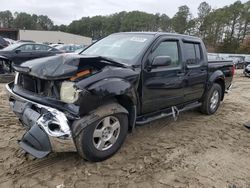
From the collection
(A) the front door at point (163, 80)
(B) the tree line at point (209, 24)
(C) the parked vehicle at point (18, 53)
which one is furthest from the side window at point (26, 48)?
(B) the tree line at point (209, 24)

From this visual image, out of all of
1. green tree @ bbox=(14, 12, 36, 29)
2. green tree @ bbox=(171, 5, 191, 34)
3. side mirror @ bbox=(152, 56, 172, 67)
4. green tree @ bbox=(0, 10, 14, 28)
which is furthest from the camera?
green tree @ bbox=(0, 10, 14, 28)

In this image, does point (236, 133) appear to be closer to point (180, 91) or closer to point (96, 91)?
point (180, 91)

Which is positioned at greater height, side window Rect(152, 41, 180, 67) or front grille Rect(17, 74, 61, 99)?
side window Rect(152, 41, 180, 67)

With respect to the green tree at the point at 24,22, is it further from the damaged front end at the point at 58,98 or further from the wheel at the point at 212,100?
the damaged front end at the point at 58,98

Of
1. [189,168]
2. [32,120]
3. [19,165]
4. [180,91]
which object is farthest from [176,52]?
[19,165]

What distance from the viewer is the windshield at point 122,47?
172 inches

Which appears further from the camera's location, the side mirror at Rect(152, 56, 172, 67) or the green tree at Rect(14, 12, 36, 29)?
the green tree at Rect(14, 12, 36, 29)

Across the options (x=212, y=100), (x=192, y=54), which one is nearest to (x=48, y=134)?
(x=192, y=54)

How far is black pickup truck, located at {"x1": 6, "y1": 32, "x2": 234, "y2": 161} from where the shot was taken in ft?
10.8

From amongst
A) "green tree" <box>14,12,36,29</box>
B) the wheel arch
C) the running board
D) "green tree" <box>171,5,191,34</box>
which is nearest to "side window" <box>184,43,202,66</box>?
the wheel arch

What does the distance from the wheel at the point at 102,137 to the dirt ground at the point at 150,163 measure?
6.3 inches

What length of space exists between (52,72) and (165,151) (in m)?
2.09

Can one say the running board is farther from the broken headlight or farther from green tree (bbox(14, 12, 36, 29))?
green tree (bbox(14, 12, 36, 29))

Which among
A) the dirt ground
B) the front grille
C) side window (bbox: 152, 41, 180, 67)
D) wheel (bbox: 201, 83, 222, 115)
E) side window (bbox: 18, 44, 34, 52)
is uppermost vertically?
side window (bbox: 152, 41, 180, 67)
